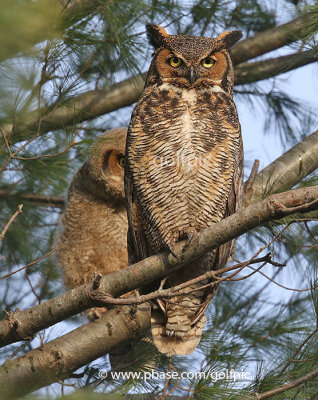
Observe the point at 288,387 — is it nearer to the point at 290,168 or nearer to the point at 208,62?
the point at 290,168

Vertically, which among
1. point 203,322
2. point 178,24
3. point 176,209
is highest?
point 178,24

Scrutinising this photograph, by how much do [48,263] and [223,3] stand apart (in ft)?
6.59

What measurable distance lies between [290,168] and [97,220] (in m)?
1.14

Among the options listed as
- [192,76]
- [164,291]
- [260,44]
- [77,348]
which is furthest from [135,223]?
[260,44]

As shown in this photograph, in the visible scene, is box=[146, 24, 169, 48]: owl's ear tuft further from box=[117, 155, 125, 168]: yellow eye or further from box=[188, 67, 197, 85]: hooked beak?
box=[117, 155, 125, 168]: yellow eye

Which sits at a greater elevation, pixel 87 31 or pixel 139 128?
pixel 87 31

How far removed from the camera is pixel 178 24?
3732mm

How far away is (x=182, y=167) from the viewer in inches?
96.9

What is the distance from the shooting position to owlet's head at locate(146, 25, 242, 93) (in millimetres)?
2758

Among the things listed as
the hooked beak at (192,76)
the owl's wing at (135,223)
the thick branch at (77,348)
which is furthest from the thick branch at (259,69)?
the thick branch at (77,348)

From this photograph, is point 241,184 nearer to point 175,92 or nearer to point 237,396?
point 175,92

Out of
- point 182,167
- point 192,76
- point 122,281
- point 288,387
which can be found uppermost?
point 192,76

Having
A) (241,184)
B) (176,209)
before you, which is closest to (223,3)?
(241,184)

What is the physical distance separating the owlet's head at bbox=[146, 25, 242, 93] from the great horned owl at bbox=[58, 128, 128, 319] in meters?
0.68
